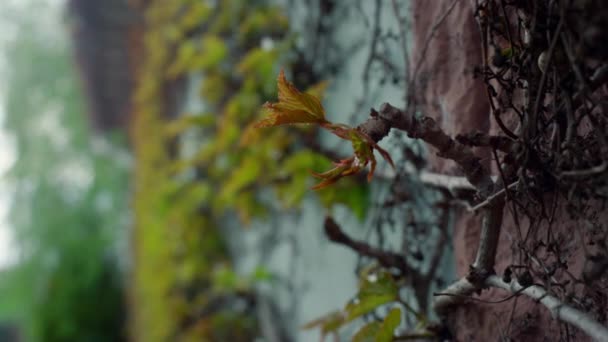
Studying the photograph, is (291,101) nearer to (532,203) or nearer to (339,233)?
(532,203)

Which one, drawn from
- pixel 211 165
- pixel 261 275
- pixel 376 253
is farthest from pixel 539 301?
pixel 211 165

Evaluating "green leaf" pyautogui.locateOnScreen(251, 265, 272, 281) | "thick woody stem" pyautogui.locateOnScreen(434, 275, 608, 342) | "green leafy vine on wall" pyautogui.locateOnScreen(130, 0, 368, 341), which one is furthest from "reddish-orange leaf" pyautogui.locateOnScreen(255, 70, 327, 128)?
"green leaf" pyautogui.locateOnScreen(251, 265, 272, 281)

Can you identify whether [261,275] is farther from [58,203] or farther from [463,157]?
[58,203]

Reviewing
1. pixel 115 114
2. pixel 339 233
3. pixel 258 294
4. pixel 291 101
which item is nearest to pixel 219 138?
pixel 258 294

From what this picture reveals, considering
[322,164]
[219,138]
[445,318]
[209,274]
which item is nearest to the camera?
[445,318]

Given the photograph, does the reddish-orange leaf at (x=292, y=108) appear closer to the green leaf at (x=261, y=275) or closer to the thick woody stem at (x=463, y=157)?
the thick woody stem at (x=463, y=157)

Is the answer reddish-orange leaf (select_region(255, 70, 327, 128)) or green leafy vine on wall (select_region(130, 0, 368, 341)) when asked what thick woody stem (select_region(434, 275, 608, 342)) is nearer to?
reddish-orange leaf (select_region(255, 70, 327, 128))
